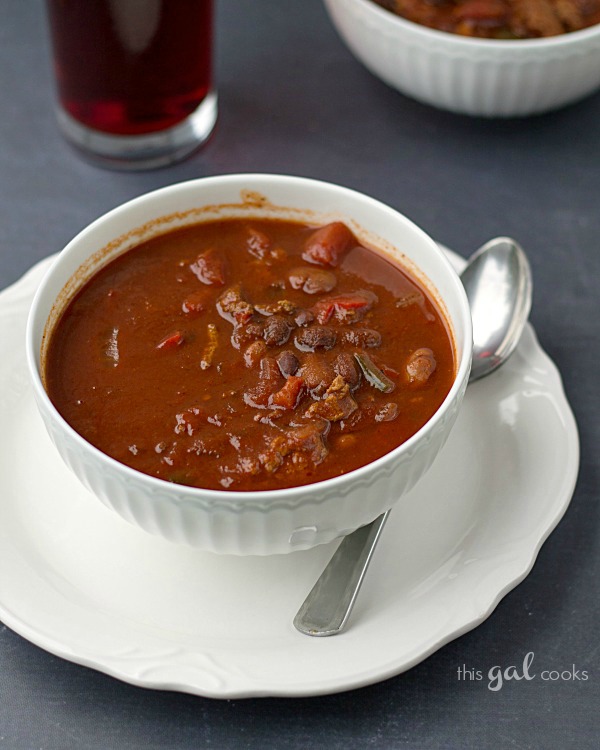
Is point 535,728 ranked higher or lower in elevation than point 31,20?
lower

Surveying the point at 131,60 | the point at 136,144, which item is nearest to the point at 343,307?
the point at 131,60

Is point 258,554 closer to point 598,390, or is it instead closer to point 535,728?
point 535,728

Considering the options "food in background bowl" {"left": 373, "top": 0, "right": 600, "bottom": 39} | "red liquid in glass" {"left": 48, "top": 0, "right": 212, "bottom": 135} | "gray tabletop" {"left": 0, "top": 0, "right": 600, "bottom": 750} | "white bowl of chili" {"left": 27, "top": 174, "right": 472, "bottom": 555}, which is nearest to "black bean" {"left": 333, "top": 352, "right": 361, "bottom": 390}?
"white bowl of chili" {"left": 27, "top": 174, "right": 472, "bottom": 555}

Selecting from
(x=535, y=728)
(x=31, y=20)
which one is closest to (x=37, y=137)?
(x=31, y=20)

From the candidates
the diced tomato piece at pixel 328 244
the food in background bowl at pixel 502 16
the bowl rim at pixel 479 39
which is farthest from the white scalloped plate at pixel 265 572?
the food in background bowl at pixel 502 16

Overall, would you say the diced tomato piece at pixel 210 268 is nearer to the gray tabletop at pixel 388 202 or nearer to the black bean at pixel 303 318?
the black bean at pixel 303 318

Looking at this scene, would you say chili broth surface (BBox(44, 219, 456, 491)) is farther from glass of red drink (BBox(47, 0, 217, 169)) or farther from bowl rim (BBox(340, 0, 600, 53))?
bowl rim (BBox(340, 0, 600, 53))
